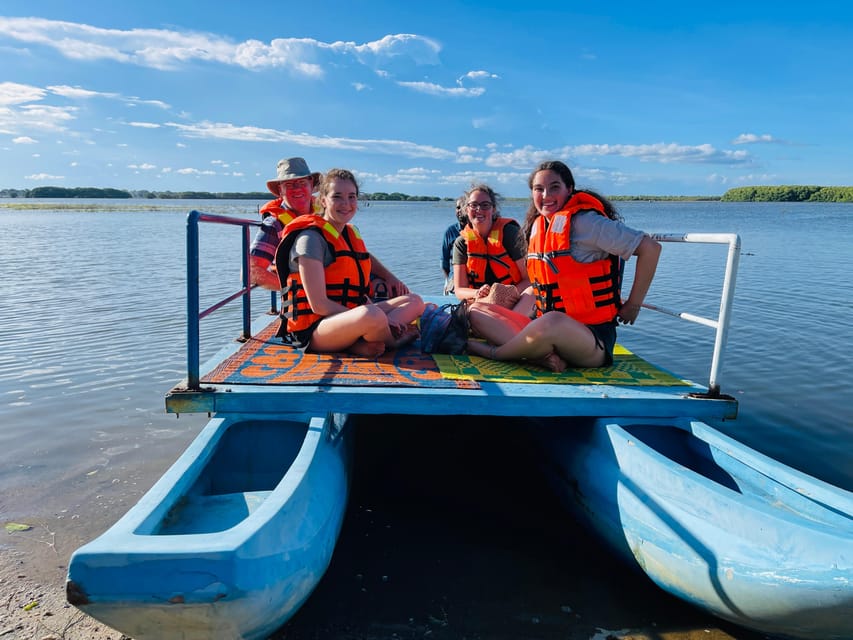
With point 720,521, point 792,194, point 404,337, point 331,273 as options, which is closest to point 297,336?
point 331,273

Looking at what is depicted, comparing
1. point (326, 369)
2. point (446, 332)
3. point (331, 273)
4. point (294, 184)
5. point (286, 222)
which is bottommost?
point (326, 369)

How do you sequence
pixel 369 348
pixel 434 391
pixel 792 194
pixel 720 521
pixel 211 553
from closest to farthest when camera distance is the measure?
pixel 211 553
pixel 720 521
pixel 434 391
pixel 369 348
pixel 792 194

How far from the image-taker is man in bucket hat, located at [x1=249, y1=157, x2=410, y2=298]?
521cm

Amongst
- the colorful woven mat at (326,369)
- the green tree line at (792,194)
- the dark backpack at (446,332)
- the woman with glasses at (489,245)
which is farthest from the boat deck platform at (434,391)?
the green tree line at (792,194)

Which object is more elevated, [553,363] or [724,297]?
→ [724,297]

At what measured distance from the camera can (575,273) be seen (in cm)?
393

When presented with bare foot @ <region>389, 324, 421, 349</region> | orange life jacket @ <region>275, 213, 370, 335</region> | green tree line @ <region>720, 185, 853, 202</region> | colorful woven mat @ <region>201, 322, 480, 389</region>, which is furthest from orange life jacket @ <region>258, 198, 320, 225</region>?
green tree line @ <region>720, 185, 853, 202</region>

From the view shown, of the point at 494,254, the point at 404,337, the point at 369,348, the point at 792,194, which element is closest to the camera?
the point at 369,348

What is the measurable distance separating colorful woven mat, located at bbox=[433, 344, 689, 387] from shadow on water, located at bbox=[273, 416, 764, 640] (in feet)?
2.39

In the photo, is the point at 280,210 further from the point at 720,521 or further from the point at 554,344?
the point at 720,521

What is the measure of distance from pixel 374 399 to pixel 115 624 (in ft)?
5.17

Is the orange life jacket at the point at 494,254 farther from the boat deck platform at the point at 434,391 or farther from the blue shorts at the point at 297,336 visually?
the blue shorts at the point at 297,336

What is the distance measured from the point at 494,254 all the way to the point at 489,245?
0.09 m

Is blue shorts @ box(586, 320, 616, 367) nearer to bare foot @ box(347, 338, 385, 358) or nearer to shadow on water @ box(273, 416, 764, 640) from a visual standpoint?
shadow on water @ box(273, 416, 764, 640)
